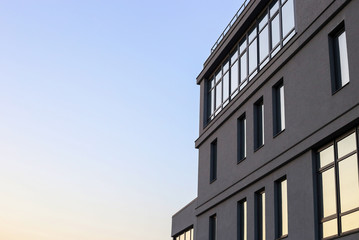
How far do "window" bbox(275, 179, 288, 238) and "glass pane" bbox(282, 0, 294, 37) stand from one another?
648 cm

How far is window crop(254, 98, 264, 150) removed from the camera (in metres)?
25.2

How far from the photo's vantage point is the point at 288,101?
2228cm

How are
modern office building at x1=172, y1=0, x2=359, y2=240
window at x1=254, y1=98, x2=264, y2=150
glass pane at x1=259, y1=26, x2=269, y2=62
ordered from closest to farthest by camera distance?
modern office building at x1=172, y1=0, x2=359, y2=240 → window at x1=254, y1=98, x2=264, y2=150 → glass pane at x1=259, y1=26, x2=269, y2=62

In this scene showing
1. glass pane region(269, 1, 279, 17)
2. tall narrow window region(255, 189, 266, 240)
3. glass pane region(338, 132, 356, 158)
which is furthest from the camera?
glass pane region(269, 1, 279, 17)

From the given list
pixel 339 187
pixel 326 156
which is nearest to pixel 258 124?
pixel 326 156

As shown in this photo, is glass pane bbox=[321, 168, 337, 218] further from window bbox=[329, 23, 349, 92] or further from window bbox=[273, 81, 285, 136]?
window bbox=[273, 81, 285, 136]

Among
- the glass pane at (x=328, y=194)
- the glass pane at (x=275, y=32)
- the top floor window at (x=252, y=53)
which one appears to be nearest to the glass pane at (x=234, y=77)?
the top floor window at (x=252, y=53)

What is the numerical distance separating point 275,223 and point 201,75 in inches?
553

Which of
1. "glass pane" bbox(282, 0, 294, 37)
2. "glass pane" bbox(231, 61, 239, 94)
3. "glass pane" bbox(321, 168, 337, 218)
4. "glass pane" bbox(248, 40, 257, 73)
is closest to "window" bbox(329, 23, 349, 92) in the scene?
"glass pane" bbox(321, 168, 337, 218)

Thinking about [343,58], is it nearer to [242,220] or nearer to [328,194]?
[328,194]

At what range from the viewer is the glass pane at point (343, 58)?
19.0 meters

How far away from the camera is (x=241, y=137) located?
27.2 metres

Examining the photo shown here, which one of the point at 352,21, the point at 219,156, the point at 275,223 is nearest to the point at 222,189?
the point at 219,156

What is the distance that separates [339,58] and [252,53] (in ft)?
26.4
